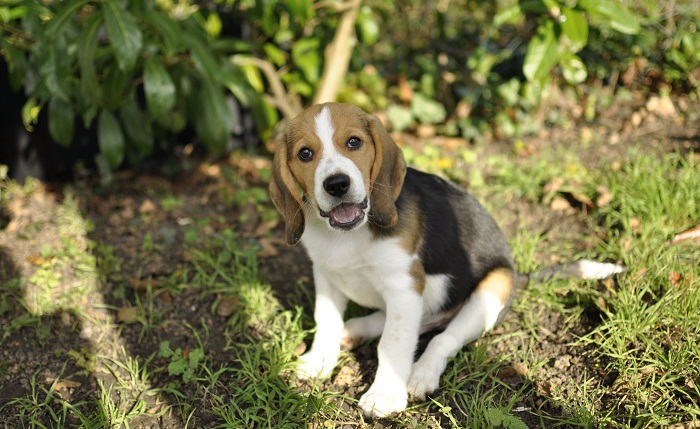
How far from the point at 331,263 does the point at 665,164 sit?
2930 millimetres

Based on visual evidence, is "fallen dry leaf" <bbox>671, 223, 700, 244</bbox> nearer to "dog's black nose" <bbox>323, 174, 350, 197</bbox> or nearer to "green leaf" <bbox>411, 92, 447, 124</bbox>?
"dog's black nose" <bbox>323, 174, 350, 197</bbox>

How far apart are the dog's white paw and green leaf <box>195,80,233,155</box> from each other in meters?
2.51

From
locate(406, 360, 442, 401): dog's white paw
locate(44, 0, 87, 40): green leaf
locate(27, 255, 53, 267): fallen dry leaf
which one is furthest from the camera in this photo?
locate(27, 255, 53, 267): fallen dry leaf

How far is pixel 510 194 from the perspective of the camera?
463 centimetres

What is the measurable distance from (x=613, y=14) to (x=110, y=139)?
12.7 ft

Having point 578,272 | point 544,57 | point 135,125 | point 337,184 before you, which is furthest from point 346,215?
point 135,125

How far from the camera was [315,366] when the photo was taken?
3.09 m

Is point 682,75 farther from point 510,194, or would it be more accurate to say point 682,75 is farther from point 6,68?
point 6,68

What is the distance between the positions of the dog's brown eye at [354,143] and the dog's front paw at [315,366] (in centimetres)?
121

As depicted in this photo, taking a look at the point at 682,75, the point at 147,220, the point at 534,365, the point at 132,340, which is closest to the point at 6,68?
the point at 147,220

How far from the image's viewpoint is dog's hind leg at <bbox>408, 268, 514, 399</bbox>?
2.87 metres

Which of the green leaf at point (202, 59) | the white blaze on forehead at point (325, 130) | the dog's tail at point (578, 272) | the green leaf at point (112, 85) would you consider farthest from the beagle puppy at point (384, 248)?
the green leaf at point (112, 85)

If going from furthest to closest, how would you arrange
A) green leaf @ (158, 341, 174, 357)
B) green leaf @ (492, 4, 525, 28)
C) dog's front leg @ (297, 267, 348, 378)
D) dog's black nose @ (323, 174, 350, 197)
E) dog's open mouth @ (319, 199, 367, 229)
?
green leaf @ (492, 4, 525, 28), green leaf @ (158, 341, 174, 357), dog's front leg @ (297, 267, 348, 378), dog's open mouth @ (319, 199, 367, 229), dog's black nose @ (323, 174, 350, 197)

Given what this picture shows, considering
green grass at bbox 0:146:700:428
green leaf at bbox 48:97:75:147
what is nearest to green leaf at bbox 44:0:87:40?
green leaf at bbox 48:97:75:147
